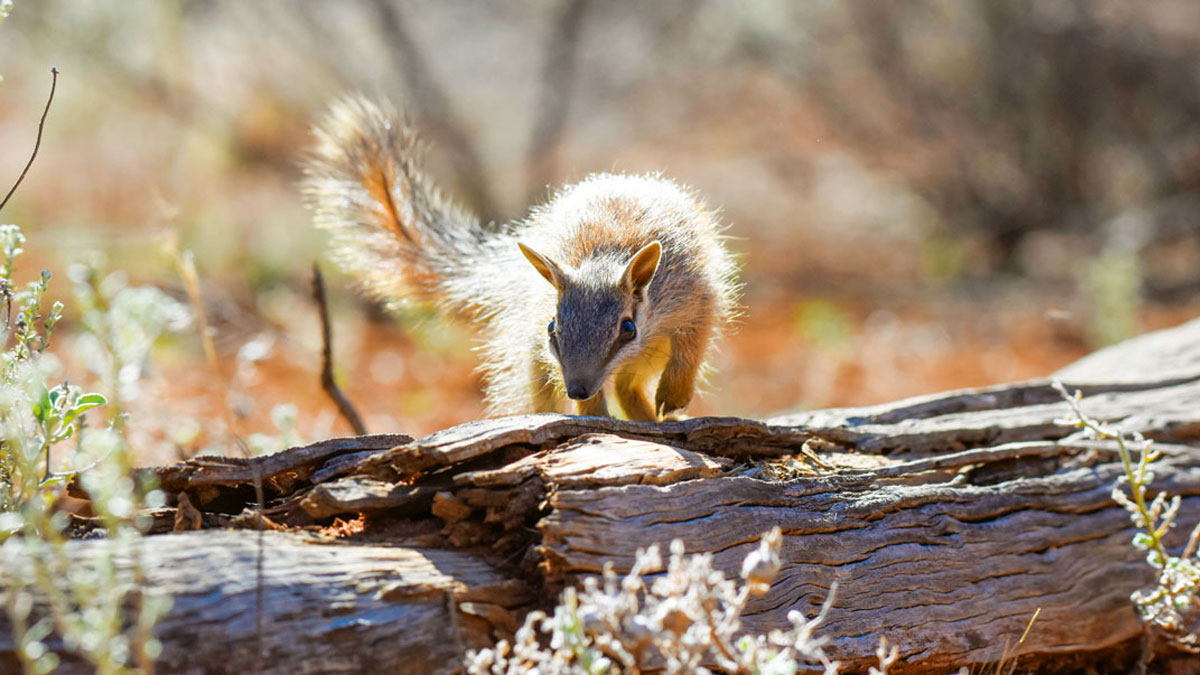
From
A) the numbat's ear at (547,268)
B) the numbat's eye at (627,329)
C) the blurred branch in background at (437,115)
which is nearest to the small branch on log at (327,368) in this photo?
the numbat's ear at (547,268)

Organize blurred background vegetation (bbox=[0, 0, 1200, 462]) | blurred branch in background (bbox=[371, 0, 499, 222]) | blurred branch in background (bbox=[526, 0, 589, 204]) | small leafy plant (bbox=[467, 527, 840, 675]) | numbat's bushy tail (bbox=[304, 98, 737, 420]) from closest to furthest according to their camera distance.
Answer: small leafy plant (bbox=[467, 527, 840, 675]) < numbat's bushy tail (bbox=[304, 98, 737, 420]) < blurred background vegetation (bbox=[0, 0, 1200, 462]) < blurred branch in background (bbox=[371, 0, 499, 222]) < blurred branch in background (bbox=[526, 0, 589, 204])

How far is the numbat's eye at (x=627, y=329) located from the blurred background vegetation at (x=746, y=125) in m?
3.44

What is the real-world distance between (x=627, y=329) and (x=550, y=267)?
1.20ft

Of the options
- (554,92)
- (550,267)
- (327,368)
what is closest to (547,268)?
(550,267)

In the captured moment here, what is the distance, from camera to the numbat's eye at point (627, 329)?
146 inches

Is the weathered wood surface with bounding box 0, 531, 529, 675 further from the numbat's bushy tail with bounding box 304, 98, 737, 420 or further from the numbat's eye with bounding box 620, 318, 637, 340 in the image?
the numbat's eye with bounding box 620, 318, 637, 340

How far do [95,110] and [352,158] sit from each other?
7.02 metres

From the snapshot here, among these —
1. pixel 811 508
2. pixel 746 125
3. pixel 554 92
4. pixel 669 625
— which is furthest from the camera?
pixel 746 125

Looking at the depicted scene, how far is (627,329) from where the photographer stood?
3727 mm

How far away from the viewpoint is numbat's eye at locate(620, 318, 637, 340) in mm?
3699

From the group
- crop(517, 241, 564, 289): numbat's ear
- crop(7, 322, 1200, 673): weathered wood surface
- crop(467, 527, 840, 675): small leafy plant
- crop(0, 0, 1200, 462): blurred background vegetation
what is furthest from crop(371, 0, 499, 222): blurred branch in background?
crop(467, 527, 840, 675): small leafy plant

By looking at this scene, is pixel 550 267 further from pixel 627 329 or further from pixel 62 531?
pixel 62 531

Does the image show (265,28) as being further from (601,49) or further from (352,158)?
(352,158)

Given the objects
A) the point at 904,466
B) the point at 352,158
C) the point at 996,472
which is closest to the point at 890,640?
the point at 904,466
